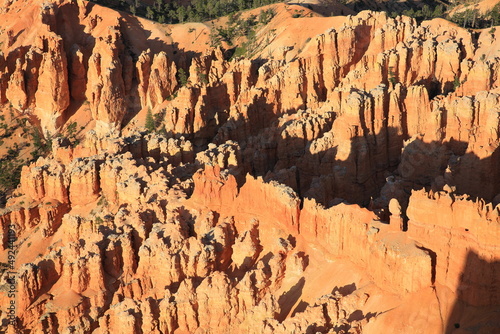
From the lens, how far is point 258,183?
5916 cm

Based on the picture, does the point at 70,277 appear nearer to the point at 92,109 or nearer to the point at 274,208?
the point at 274,208

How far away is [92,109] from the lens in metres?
105

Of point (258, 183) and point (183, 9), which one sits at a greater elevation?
point (258, 183)

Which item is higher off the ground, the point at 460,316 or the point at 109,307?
the point at 460,316

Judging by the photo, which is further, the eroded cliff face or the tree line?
the tree line

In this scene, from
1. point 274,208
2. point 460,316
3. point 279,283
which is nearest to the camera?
point 460,316

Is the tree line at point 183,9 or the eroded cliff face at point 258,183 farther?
the tree line at point 183,9

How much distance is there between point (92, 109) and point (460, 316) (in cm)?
6803

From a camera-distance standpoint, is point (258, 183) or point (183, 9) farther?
point (183, 9)

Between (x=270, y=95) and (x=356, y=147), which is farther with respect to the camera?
(x=270, y=95)

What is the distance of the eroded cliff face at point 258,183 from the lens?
1901 inches

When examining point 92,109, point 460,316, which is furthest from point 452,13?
point 460,316

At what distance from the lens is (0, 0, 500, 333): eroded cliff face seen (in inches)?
1901

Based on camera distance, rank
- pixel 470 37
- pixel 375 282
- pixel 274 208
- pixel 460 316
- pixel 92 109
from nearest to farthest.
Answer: pixel 460 316 < pixel 375 282 < pixel 274 208 < pixel 470 37 < pixel 92 109
